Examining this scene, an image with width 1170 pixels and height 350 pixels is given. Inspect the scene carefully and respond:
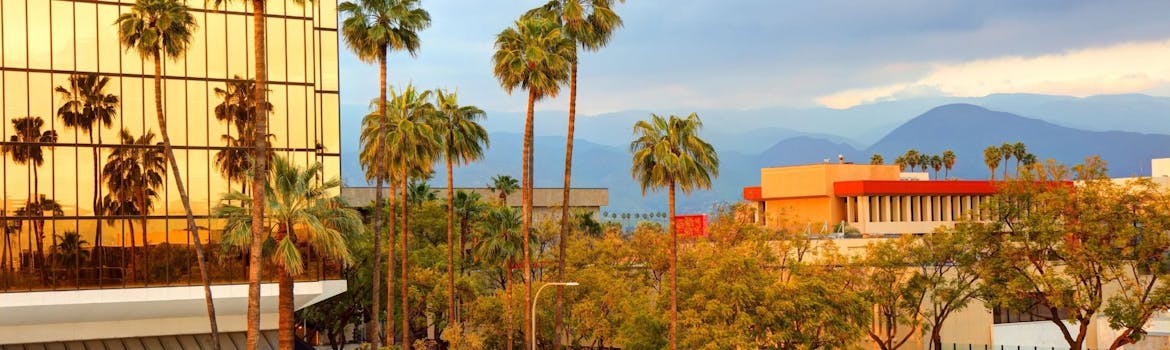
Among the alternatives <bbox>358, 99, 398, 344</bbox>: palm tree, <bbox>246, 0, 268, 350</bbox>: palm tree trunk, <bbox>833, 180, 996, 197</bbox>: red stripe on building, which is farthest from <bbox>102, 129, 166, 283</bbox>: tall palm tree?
<bbox>833, 180, 996, 197</bbox>: red stripe on building

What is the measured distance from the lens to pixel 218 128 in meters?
54.4

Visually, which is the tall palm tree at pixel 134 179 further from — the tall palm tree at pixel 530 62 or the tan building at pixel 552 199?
the tan building at pixel 552 199

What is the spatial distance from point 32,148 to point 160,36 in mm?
8128

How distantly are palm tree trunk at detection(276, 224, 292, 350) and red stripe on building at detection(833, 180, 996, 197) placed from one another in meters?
86.2

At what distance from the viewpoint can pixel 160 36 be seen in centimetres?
4794

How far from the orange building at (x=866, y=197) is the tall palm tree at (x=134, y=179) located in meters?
74.9

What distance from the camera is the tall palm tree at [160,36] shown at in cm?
4728

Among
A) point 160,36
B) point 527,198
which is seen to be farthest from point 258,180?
point 527,198

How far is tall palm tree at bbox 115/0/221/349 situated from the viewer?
47.3m

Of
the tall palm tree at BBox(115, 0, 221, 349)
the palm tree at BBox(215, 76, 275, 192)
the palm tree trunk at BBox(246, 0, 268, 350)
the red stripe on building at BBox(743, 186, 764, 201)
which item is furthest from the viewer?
the red stripe on building at BBox(743, 186, 764, 201)

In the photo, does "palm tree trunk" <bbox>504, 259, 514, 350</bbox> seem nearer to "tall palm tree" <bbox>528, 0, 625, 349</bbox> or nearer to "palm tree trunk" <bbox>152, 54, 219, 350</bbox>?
"tall palm tree" <bbox>528, 0, 625, 349</bbox>

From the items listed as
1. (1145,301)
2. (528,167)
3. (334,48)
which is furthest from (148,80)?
(1145,301)

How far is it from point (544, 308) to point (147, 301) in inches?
759

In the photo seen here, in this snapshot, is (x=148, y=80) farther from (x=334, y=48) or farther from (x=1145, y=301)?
(x=1145, y=301)
